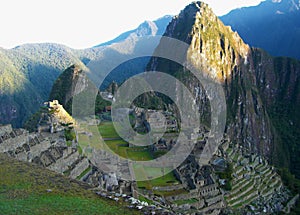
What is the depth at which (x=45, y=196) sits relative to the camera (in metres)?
16.6

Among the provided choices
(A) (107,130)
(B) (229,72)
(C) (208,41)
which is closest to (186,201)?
(A) (107,130)

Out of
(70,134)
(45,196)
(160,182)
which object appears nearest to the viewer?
(45,196)

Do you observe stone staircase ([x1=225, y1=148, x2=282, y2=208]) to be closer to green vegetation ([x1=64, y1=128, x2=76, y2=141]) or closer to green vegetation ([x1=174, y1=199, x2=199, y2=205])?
green vegetation ([x1=174, y1=199, x2=199, y2=205])

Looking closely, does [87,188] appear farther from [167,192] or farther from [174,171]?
[174,171]

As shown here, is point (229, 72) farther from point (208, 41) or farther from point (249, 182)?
point (249, 182)

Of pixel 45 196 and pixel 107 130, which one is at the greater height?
pixel 45 196

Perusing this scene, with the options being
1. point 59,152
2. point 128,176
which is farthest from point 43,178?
point 128,176

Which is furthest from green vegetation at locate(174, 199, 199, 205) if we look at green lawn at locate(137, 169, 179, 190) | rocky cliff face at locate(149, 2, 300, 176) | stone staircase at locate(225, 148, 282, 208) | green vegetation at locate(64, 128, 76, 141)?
rocky cliff face at locate(149, 2, 300, 176)

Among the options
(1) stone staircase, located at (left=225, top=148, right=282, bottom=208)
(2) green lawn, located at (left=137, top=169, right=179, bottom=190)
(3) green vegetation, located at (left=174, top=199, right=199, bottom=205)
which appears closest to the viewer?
(3) green vegetation, located at (left=174, top=199, right=199, bottom=205)

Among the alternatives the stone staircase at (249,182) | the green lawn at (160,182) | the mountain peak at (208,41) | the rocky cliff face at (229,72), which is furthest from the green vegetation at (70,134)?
the mountain peak at (208,41)

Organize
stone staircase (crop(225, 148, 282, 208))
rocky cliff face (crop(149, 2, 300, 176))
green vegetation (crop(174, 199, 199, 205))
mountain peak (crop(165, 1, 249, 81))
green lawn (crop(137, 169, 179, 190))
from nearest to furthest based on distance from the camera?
green vegetation (crop(174, 199, 199, 205)), green lawn (crop(137, 169, 179, 190)), stone staircase (crop(225, 148, 282, 208)), rocky cliff face (crop(149, 2, 300, 176)), mountain peak (crop(165, 1, 249, 81))

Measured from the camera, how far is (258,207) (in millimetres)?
42562

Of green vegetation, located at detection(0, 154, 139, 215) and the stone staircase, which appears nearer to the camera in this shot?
green vegetation, located at detection(0, 154, 139, 215)

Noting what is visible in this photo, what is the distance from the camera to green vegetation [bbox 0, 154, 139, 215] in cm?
1503
